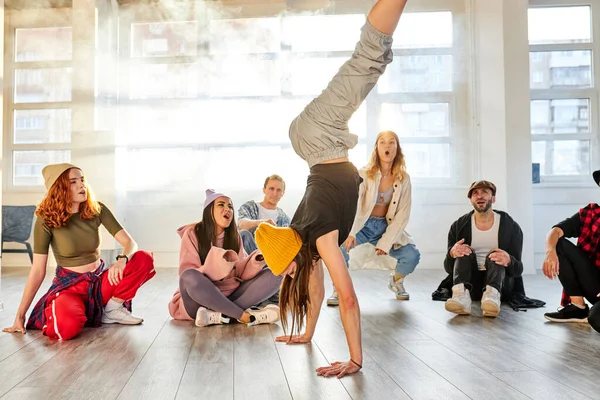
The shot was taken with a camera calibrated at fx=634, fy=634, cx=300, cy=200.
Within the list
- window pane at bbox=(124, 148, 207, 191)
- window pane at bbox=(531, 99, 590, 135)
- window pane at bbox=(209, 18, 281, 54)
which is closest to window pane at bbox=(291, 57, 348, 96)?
window pane at bbox=(209, 18, 281, 54)

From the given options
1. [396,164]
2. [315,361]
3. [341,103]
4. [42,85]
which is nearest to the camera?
[341,103]

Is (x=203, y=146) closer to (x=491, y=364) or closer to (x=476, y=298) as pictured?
(x=476, y=298)

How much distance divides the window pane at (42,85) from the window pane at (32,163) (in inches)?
23.2

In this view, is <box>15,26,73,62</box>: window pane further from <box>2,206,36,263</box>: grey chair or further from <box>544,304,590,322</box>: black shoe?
<box>544,304,590,322</box>: black shoe

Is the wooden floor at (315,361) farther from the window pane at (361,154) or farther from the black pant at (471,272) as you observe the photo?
the window pane at (361,154)

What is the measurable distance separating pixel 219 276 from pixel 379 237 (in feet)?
4.54

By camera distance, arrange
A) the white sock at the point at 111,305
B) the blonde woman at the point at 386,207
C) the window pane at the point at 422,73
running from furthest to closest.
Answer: the window pane at the point at 422,73, the blonde woman at the point at 386,207, the white sock at the point at 111,305

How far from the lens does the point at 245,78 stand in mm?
7000

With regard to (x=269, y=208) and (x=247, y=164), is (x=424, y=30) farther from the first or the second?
(x=269, y=208)

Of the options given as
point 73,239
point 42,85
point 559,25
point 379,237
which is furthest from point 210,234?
point 559,25

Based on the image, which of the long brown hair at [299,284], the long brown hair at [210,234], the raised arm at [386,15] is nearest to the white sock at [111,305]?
the long brown hair at [210,234]

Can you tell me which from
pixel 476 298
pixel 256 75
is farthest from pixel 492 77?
pixel 476 298

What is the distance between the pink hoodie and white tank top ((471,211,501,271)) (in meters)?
1.42

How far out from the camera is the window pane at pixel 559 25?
265 inches
